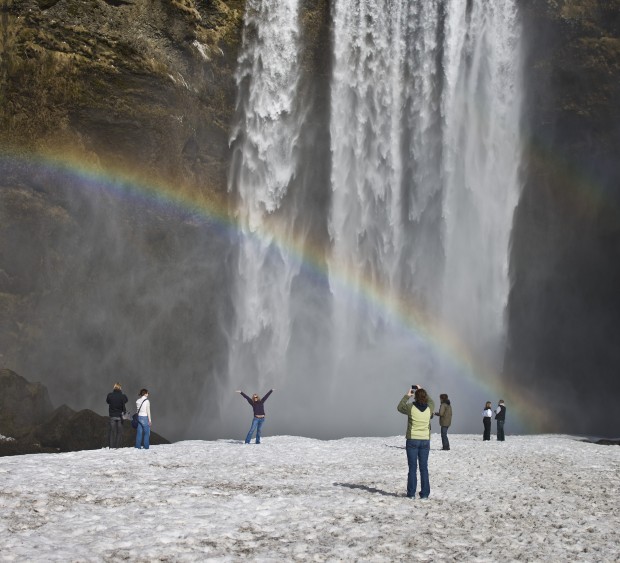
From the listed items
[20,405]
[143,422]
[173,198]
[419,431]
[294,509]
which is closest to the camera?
[294,509]

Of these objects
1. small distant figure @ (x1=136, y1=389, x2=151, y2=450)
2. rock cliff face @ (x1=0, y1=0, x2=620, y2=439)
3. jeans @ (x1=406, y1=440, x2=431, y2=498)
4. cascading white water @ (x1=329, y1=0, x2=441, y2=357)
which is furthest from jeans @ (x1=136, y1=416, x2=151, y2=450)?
cascading white water @ (x1=329, y1=0, x2=441, y2=357)

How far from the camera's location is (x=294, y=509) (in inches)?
436

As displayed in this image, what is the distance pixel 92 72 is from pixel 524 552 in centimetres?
3091

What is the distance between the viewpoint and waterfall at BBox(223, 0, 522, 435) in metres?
38.9

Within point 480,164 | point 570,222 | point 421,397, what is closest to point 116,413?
point 421,397

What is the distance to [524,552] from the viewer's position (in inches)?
358

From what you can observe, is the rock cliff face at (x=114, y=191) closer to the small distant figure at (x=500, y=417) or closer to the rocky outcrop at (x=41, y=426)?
the rocky outcrop at (x=41, y=426)

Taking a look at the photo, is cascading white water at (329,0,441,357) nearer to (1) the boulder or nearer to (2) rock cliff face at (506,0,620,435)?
(2) rock cliff face at (506,0,620,435)

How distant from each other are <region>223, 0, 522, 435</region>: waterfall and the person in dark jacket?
59.0 feet

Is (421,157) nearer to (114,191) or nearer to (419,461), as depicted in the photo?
(114,191)

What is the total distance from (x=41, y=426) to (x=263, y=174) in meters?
17.6

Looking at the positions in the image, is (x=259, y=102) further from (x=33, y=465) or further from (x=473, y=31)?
(x=33, y=465)

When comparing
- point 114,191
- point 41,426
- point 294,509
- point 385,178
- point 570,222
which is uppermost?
point 385,178

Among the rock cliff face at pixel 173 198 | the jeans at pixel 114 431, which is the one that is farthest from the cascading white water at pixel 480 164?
the jeans at pixel 114 431
